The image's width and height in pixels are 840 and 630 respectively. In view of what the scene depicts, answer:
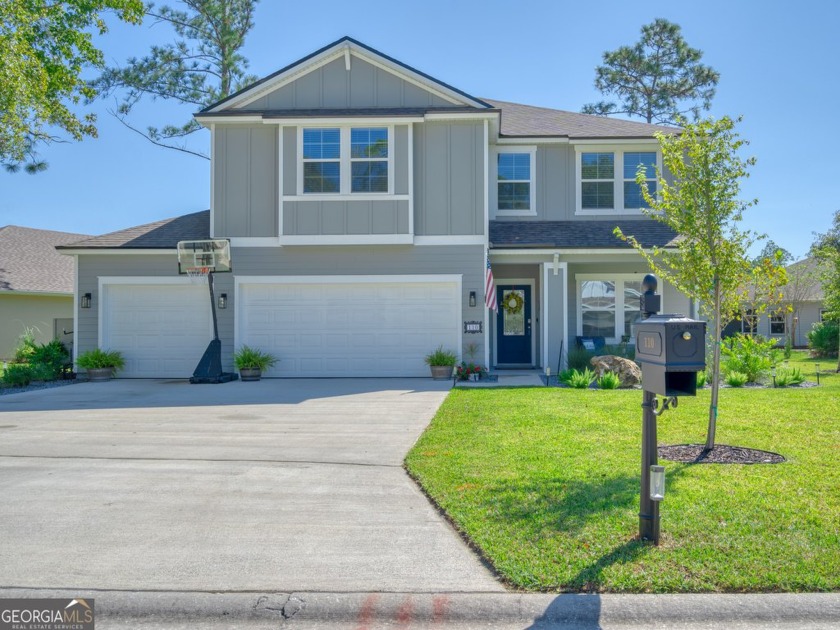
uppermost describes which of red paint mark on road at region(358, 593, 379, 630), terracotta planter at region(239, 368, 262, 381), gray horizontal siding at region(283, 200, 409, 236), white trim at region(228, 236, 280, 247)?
gray horizontal siding at region(283, 200, 409, 236)

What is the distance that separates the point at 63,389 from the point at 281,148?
272 inches

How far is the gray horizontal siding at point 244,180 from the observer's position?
15914mm

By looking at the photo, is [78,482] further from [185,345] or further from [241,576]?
[185,345]

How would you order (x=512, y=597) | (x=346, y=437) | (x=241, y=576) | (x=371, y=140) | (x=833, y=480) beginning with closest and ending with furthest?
(x=512, y=597) < (x=241, y=576) < (x=833, y=480) < (x=346, y=437) < (x=371, y=140)

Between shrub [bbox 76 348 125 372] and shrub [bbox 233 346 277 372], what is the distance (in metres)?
2.77

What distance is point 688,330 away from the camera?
4398mm

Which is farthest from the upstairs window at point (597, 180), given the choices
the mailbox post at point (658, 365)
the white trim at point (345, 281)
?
the mailbox post at point (658, 365)

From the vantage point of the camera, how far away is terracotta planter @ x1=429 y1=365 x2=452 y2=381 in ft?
50.0

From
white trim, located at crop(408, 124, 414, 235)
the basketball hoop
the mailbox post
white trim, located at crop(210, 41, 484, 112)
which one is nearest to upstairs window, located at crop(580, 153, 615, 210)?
white trim, located at crop(210, 41, 484, 112)

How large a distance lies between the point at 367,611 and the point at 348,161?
12656 millimetres

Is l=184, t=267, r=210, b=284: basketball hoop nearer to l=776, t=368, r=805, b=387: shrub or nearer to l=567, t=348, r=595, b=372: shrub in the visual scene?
l=567, t=348, r=595, b=372: shrub

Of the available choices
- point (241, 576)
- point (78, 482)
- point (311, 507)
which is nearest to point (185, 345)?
point (78, 482)

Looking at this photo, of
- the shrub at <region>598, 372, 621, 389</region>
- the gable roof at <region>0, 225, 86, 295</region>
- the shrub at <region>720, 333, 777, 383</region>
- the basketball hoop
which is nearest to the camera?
the shrub at <region>598, 372, 621, 389</region>

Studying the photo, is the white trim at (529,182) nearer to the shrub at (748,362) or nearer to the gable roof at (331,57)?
the gable roof at (331,57)
